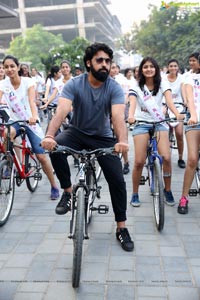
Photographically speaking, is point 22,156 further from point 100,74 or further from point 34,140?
point 100,74

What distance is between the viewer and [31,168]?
5066mm

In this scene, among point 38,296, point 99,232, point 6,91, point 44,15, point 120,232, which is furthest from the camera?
point 44,15

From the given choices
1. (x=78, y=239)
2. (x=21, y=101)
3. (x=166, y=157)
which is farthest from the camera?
(x=21, y=101)

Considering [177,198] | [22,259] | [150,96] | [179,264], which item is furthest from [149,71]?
[22,259]

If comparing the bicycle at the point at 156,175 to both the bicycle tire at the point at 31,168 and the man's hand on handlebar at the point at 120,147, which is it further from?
the bicycle tire at the point at 31,168

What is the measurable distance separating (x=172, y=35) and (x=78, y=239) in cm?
2986

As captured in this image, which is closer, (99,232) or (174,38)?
(99,232)

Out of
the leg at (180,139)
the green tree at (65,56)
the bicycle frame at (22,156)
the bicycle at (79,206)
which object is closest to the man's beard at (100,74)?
the bicycle at (79,206)

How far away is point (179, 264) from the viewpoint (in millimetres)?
3240

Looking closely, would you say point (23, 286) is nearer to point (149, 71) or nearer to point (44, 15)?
point (149, 71)

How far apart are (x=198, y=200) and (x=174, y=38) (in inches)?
1089

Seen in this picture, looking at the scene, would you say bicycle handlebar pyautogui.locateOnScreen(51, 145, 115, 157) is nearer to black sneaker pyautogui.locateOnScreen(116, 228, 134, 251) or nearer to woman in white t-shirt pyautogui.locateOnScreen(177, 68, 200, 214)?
black sneaker pyautogui.locateOnScreen(116, 228, 134, 251)

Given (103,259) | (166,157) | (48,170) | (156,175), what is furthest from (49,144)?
(48,170)

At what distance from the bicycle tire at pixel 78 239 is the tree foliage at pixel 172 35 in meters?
24.8
